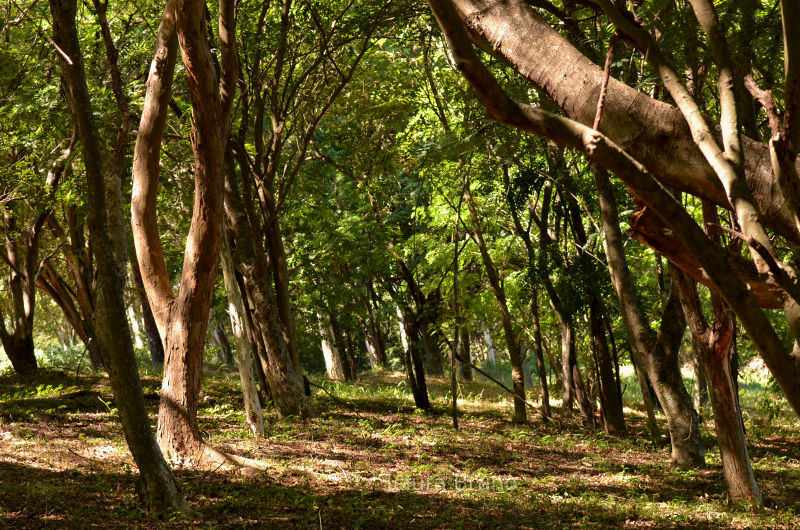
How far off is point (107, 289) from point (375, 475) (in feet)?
11.6

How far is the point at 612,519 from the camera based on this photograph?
227 inches

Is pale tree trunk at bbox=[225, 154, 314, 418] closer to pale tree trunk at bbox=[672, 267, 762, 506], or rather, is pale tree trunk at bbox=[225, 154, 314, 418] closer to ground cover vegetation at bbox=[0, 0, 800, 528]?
ground cover vegetation at bbox=[0, 0, 800, 528]

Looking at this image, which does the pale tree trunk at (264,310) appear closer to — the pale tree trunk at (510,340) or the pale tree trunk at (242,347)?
the pale tree trunk at (242,347)

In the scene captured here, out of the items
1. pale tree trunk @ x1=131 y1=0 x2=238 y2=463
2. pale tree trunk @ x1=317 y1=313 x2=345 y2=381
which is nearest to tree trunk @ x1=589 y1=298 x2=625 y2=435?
pale tree trunk @ x1=131 y1=0 x2=238 y2=463

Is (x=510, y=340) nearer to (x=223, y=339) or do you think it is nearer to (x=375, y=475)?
(x=375, y=475)

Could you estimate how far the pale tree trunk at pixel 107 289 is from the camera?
15.0 feet

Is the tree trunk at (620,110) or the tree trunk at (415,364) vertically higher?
the tree trunk at (620,110)

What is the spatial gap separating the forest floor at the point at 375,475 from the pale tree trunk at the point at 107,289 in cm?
64

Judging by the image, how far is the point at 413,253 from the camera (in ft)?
50.5

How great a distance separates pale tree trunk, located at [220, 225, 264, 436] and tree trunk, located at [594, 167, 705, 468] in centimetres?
444

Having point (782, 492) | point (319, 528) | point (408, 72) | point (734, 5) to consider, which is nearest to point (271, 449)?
point (319, 528)

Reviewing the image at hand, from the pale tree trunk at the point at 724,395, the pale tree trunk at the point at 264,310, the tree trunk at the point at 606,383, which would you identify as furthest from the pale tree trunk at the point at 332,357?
the pale tree trunk at the point at 724,395

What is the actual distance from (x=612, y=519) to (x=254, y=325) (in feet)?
20.5

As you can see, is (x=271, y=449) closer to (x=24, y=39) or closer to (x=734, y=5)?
(x=734, y=5)
